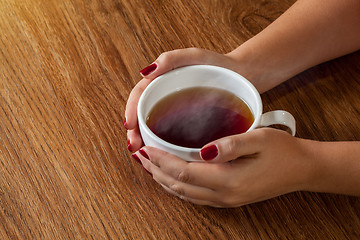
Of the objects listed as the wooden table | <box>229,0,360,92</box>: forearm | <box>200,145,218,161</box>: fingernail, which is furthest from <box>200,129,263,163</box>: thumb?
<box>229,0,360,92</box>: forearm

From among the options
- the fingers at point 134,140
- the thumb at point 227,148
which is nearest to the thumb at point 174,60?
the fingers at point 134,140

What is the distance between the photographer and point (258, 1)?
101 centimetres

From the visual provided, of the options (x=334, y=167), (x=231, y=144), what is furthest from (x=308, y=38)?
(x=231, y=144)

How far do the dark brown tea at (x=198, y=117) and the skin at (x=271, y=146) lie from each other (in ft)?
0.16

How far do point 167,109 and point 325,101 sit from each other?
325mm

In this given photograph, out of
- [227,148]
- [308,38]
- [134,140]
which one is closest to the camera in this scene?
[227,148]

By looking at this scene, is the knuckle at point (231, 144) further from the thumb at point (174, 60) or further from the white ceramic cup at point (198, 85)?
the thumb at point (174, 60)

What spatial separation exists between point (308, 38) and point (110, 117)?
17.9 inches

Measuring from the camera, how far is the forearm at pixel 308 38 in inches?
34.2

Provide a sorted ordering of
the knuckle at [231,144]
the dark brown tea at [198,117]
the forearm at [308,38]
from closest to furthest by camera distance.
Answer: the knuckle at [231,144] → the dark brown tea at [198,117] → the forearm at [308,38]

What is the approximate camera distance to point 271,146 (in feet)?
2.07

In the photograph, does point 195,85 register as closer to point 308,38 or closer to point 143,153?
point 143,153

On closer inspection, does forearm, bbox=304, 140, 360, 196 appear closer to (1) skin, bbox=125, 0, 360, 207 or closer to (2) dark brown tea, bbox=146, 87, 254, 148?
(1) skin, bbox=125, 0, 360, 207

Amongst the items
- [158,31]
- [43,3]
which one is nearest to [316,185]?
[158,31]
